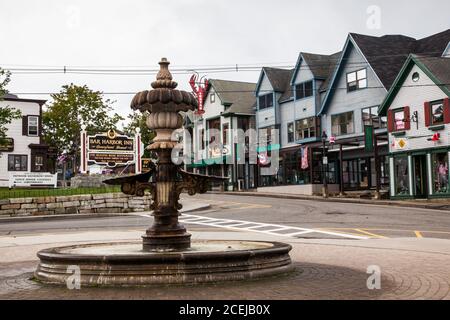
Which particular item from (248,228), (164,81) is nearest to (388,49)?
(248,228)

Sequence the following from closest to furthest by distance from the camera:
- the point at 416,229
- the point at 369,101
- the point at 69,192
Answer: the point at 416,229
the point at 69,192
the point at 369,101

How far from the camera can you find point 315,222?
22.5m

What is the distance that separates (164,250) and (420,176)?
29.1m

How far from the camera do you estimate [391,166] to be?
37688 millimetres

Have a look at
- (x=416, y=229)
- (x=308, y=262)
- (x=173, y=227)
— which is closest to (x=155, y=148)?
(x=173, y=227)

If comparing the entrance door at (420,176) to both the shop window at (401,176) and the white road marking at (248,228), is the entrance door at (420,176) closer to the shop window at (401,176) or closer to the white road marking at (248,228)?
the shop window at (401,176)

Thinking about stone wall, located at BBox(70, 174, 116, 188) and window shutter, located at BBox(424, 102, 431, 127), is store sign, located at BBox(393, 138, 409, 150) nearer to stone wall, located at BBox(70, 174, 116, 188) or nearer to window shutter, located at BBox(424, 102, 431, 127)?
window shutter, located at BBox(424, 102, 431, 127)

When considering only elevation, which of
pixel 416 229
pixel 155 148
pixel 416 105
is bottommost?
pixel 416 229

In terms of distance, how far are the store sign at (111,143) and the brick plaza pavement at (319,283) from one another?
1929cm

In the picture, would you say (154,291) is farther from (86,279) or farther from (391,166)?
(391,166)

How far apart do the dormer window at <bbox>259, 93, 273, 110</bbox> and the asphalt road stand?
23174mm

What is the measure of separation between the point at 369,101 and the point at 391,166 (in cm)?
596

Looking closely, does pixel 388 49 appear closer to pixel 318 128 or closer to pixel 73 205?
pixel 318 128

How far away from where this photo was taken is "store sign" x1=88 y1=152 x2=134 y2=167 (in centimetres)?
3180
